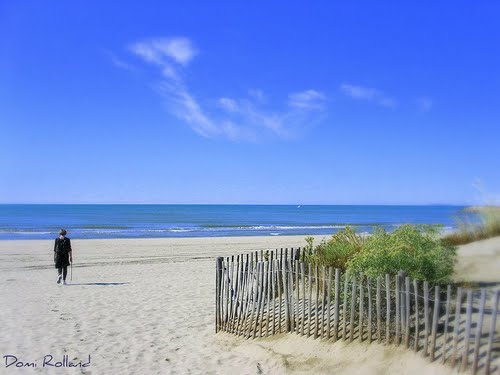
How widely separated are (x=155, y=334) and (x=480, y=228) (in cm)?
906

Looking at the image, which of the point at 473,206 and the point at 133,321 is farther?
the point at 473,206

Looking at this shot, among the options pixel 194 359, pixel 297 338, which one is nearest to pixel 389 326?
pixel 297 338

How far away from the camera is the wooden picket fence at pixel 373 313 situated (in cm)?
544

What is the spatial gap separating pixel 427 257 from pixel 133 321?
5.85 meters

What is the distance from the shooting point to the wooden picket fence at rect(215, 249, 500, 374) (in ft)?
17.9

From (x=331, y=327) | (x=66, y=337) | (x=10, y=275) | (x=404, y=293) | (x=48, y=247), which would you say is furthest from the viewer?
(x=48, y=247)

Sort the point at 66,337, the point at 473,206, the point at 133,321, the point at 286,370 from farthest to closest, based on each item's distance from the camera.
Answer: the point at 473,206
the point at 133,321
the point at 66,337
the point at 286,370

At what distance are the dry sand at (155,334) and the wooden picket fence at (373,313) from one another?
207 mm

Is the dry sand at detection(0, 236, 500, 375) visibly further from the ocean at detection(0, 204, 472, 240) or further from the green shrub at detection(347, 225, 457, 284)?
the ocean at detection(0, 204, 472, 240)

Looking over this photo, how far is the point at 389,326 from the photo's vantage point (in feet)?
20.8

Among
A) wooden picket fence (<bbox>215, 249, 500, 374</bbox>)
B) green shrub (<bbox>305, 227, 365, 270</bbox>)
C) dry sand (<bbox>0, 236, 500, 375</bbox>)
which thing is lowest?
dry sand (<bbox>0, 236, 500, 375</bbox>)

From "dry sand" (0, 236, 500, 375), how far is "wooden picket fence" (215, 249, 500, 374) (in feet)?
0.68

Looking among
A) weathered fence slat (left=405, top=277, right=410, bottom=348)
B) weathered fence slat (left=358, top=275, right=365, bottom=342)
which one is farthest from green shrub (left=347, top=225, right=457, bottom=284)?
weathered fence slat (left=405, top=277, right=410, bottom=348)

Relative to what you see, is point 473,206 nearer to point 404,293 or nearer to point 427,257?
point 427,257
